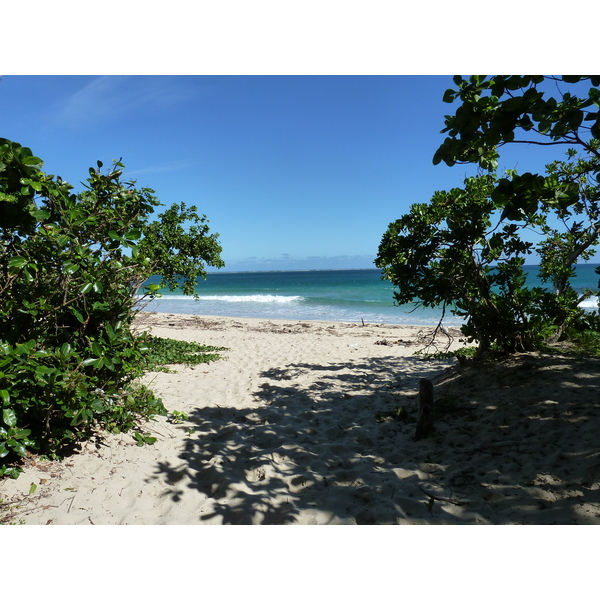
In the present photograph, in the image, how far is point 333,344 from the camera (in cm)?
1221

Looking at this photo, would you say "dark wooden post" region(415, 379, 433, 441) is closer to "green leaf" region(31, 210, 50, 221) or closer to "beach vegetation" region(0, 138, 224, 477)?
"beach vegetation" region(0, 138, 224, 477)

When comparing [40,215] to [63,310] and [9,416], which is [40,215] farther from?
[9,416]

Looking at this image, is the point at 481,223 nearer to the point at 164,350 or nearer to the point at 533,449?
the point at 533,449

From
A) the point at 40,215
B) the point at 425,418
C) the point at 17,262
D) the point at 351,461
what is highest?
the point at 40,215

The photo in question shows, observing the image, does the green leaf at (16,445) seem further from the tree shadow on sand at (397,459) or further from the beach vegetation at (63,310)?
the tree shadow on sand at (397,459)

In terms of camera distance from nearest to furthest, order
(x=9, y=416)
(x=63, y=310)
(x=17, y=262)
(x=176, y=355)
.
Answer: (x=9, y=416)
(x=17, y=262)
(x=63, y=310)
(x=176, y=355)

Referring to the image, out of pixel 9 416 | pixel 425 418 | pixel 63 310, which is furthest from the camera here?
pixel 425 418

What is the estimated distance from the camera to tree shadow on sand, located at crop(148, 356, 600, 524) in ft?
10.2

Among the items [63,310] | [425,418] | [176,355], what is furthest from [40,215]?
[176,355]

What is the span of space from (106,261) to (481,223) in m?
5.13

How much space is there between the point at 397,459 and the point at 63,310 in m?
4.01

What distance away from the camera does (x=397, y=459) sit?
409 centimetres

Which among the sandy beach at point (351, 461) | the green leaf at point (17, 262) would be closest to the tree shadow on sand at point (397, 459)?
the sandy beach at point (351, 461)

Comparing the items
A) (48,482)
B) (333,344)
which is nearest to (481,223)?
(48,482)
